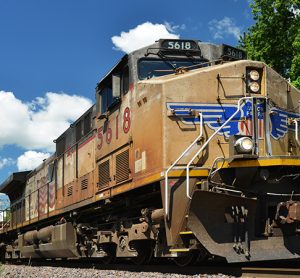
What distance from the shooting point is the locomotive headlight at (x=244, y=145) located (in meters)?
6.19

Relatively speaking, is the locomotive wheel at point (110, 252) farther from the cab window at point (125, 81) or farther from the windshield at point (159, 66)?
the windshield at point (159, 66)

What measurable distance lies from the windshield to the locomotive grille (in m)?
1.33

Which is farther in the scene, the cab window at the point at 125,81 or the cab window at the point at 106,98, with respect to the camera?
the cab window at the point at 106,98

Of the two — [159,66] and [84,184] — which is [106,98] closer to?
[159,66]

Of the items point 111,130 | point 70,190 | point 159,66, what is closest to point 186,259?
point 111,130

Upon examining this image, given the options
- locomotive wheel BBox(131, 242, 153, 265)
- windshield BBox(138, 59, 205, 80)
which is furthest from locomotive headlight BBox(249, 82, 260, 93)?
locomotive wheel BBox(131, 242, 153, 265)

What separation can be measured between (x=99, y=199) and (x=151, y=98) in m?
2.82

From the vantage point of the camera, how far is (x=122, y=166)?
26.6ft

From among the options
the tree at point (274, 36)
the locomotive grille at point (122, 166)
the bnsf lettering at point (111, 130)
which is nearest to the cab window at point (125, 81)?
the bnsf lettering at point (111, 130)

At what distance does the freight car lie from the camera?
620 centimetres

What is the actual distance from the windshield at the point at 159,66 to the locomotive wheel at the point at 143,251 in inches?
→ 115

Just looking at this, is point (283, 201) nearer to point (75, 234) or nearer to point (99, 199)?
point (99, 199)

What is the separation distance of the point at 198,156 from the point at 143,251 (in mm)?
2707

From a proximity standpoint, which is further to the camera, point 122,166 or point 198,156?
point 122,166
